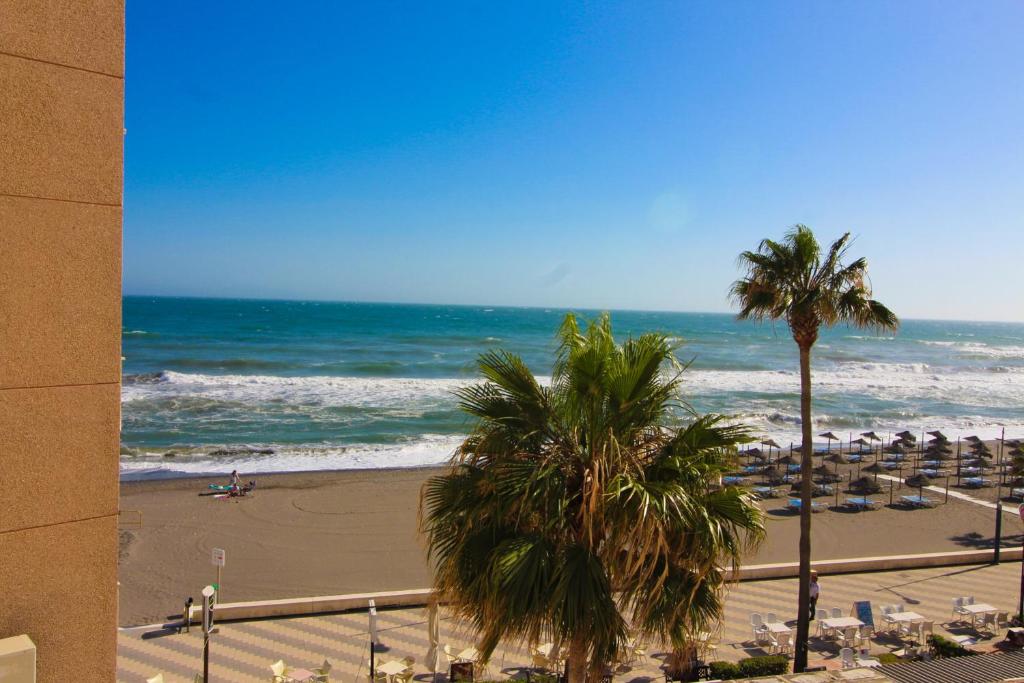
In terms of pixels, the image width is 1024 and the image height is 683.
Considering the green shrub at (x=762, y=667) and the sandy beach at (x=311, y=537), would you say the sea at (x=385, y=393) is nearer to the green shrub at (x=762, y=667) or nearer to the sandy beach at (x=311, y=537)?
the sandy beach at (x=311, y=537)

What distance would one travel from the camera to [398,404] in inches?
1651

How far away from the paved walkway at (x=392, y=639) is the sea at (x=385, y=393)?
17.8 feet

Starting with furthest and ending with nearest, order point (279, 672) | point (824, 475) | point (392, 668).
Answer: point (824, 475) → point (392, 668) → point (279, 672)

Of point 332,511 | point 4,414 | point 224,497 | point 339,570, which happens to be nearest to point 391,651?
point 339,570


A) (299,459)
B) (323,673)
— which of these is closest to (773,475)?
(299,459)

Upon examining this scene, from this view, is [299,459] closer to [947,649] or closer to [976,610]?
[976,610]

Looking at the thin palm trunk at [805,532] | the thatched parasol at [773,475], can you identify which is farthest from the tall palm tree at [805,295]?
the thatched parasol at [773,475]

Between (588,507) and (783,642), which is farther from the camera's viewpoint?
(783,642)

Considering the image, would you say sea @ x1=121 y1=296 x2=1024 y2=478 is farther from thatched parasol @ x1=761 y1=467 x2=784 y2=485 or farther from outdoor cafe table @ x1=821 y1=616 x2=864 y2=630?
outdoor cafe table @ x1=821 y1=616 x2=864 y2=630

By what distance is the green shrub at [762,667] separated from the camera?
10273mm

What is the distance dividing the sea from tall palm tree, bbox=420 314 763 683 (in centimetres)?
48

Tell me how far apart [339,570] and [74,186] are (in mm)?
13486

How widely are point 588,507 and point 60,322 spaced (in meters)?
3.72

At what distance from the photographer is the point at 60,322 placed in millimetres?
4512
